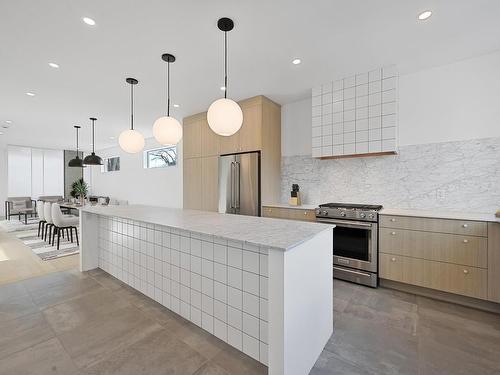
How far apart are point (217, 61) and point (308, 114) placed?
1788 mm

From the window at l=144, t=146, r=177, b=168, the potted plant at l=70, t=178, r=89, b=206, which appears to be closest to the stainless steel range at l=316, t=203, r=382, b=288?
the window at l=144, t=146, r=177, b=168

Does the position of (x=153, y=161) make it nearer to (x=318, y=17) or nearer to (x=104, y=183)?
(x=104, y=183)

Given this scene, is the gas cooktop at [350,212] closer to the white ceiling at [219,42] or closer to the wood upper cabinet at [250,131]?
the wood upper cabinet at [250,131]

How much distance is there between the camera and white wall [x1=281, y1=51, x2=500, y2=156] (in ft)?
8.05

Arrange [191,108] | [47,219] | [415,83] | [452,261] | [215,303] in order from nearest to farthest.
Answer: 1. [215,303]
2. [452,261]
3. [415,83]
4. [191,108]
5. [47,219]

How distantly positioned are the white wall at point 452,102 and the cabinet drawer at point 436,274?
1.48m

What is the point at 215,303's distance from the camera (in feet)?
5.60

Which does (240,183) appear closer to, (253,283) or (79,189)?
(253,283)

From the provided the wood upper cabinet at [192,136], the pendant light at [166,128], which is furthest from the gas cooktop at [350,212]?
the wood upper cabinet at [192,136]

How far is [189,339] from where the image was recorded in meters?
1.72

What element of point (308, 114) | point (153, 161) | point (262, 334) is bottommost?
point (262, 334)

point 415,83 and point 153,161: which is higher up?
point 415,83

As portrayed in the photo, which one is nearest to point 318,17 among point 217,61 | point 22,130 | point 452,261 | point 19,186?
point 217,61

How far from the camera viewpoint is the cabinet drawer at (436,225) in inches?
82.1
